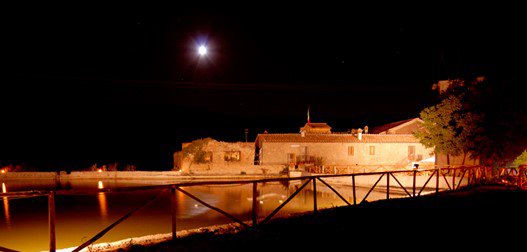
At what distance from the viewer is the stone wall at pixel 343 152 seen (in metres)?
37.7

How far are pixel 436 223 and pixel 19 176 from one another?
38565 mm

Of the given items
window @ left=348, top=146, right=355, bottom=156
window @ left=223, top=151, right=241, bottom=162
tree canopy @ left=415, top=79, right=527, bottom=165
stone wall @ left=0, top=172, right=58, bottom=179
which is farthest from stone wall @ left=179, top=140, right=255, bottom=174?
tree canopy @ left=415, top=79, right=527, bottom=165

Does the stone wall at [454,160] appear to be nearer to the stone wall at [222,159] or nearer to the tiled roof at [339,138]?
the tiled roof at [339,138]

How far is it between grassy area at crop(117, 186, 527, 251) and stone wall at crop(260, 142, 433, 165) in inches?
1152

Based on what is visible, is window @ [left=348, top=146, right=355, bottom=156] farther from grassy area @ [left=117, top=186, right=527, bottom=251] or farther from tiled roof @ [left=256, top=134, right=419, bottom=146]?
grassy area @ [left=117, top=186, right=527, bottom=251]

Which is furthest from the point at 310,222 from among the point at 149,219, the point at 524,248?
the point at 149,219

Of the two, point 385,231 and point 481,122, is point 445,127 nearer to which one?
point 481,122

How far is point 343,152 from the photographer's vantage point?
37906 millimetres

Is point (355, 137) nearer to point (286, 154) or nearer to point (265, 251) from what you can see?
point (286, 154)

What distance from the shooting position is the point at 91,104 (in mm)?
70688

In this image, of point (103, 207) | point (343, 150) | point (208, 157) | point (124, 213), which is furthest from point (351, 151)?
point (124, 213)

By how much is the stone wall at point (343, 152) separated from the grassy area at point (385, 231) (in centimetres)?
2925

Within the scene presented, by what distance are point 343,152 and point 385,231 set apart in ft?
106

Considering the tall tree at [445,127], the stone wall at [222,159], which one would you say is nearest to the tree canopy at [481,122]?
the tall tree at [445,127]
